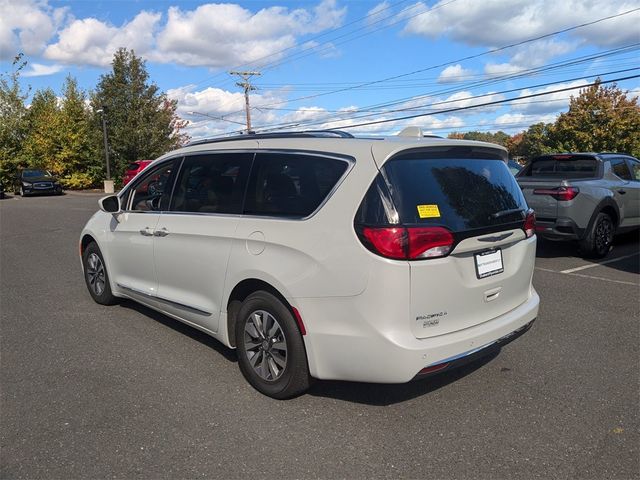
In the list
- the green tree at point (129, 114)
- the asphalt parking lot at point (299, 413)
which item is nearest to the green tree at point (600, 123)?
the green tree at point (129, 114)

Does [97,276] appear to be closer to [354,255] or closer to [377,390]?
[377,390]

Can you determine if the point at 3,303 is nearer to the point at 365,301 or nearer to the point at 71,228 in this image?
the point at 365,301

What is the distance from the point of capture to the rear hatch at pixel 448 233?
305 centimetres

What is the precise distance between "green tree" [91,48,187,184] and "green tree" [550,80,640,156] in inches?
1397

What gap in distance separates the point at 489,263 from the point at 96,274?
4353 millimetres

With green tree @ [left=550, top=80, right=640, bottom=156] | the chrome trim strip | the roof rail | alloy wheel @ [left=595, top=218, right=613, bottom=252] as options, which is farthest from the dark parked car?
green tree @ [left=550, top=80, right=640, bottom=156]

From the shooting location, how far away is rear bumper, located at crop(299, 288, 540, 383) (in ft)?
9.98

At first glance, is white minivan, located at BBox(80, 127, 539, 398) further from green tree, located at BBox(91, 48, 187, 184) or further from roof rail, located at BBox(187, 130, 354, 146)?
green tree, located at BBox(91, 48, 187, 184)

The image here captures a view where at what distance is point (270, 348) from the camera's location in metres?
3.61

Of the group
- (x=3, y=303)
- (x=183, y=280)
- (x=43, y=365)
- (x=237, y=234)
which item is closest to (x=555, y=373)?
(x=237, y=234)

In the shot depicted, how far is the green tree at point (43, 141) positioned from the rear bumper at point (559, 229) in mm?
37943

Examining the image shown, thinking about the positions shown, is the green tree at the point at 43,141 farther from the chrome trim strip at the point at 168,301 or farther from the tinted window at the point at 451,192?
the tinted window at the point at 451,192

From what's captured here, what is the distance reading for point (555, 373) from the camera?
406cm

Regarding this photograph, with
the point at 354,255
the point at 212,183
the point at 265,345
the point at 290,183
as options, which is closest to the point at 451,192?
the point at 354,255
